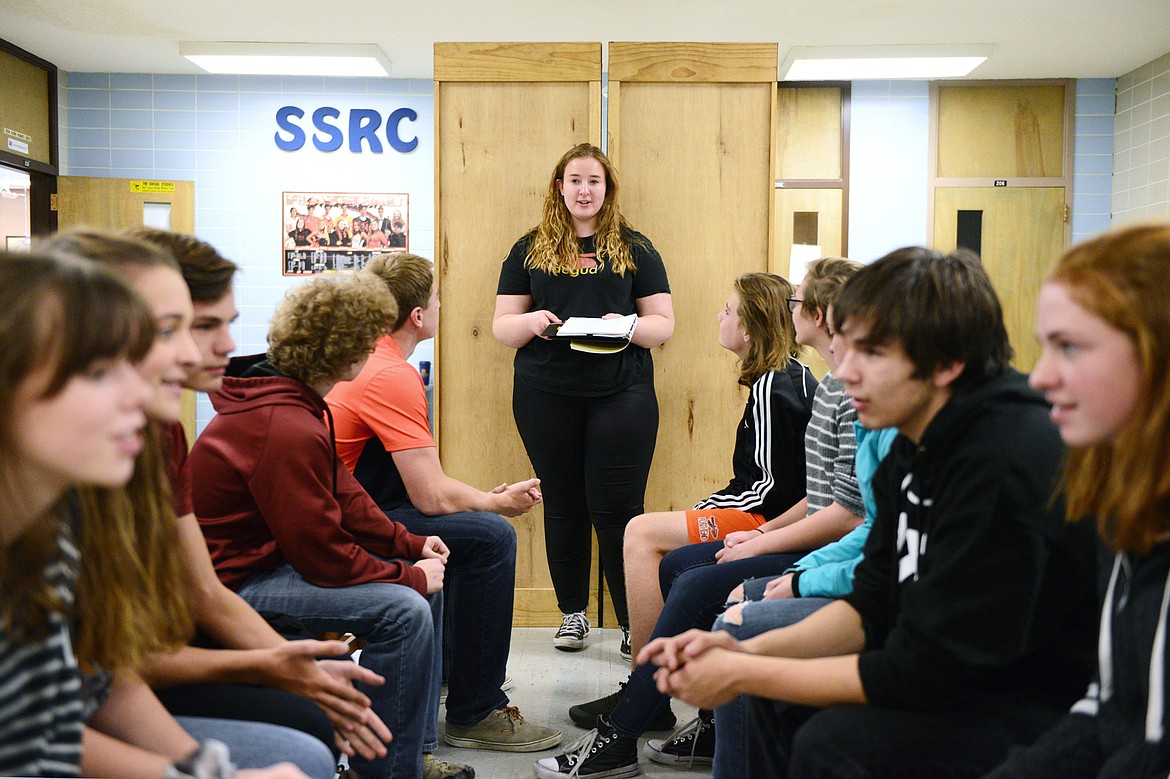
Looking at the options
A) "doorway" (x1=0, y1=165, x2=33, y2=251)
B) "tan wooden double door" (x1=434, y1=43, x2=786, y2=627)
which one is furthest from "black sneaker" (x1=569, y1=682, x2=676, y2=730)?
"doorway" (x1=0, y1=165, x2=33, y2=251)

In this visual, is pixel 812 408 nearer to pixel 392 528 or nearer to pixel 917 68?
pixel 392 528

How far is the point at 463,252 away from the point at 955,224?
13.4 feet

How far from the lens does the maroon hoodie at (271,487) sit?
183 cm

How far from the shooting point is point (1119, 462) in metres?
1.01

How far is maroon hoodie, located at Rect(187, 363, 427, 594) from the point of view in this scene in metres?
1.83

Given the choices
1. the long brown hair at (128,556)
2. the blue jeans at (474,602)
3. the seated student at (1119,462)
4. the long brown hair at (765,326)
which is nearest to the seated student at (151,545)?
the long brown hair at (128,556)

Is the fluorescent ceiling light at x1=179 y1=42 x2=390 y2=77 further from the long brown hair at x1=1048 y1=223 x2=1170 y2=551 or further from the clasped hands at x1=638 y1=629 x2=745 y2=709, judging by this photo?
the long brown hair at x1=1048 y1=223 x2=1170 y2=551

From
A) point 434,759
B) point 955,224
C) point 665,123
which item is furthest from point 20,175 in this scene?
point 955,224

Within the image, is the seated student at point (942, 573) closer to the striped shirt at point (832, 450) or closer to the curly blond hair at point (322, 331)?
the striped shirt at point (832, 450)

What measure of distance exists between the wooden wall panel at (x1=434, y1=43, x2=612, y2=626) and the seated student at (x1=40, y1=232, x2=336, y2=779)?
226 cm

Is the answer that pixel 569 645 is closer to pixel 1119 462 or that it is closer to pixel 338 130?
pixel 1119 462

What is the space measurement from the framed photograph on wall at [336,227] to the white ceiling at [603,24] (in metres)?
0.95

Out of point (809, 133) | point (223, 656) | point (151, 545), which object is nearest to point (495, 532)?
point (223, 656)

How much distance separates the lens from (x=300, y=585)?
6.33 ft
